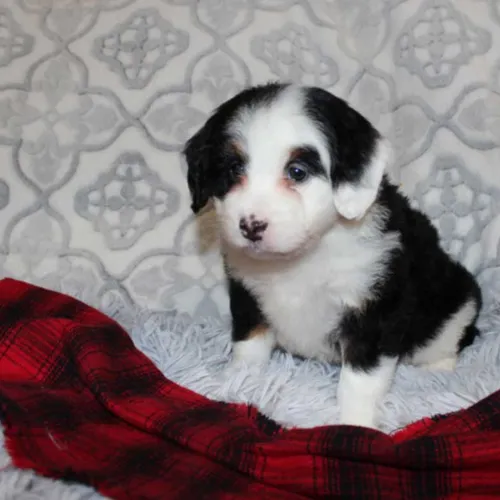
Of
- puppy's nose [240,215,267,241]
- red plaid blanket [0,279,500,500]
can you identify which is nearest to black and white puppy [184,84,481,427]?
puppy's nose [240,215,267,241]

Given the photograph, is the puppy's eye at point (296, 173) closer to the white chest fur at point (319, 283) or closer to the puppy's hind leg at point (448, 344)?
the white chest fur at point (319, 283)

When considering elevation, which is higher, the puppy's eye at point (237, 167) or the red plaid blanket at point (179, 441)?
the puppy's eye at point (237, 167)

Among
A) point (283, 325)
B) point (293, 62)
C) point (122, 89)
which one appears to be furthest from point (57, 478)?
point (293, 62)

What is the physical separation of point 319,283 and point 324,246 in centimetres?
11

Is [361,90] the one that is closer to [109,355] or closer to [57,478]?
[109,355]

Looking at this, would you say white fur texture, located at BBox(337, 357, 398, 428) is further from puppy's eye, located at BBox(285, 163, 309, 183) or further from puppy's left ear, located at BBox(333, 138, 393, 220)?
puppy's eye, located at BBox(285, 163, 309, 183)

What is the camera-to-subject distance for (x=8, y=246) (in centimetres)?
274

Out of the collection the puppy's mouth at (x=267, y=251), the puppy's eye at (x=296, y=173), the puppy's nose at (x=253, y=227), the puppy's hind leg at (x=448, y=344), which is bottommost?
the puppy's hind leg at (x=448, y=344)

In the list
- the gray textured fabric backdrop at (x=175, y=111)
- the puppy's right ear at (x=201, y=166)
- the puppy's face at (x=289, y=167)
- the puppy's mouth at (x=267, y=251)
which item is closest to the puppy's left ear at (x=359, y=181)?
the puppy's face at (x=289, y=167)

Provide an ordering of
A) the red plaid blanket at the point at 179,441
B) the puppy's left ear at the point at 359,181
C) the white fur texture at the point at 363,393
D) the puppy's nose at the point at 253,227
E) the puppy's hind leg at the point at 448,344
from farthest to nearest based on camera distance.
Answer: the puppy's hind leg at the point at 448,344, the white fur texture at the point at 363,393, the puppy's left ear at the point at 359,181, the puppy's nose at the point at 253,227, the red plaid blanket at the point at 179,441

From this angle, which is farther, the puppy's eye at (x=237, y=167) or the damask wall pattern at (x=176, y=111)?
the damask wall pattern at (x=176, y=111)

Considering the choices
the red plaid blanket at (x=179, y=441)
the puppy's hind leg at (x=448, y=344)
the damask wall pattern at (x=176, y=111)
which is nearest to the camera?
the red plaid blanket at (x=179, y=441)

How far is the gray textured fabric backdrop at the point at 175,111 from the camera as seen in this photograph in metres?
2.76

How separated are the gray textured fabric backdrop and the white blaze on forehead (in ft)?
2.53
